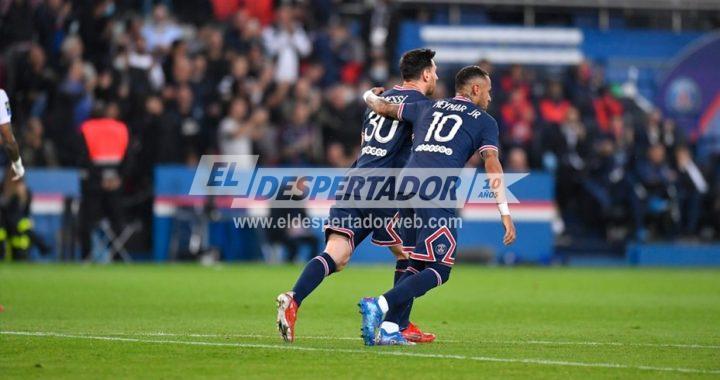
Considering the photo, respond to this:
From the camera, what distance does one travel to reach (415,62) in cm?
1112

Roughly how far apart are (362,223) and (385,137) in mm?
779

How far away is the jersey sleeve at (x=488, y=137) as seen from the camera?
34.9 ft

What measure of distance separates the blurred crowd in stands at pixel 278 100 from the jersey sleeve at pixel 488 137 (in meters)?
13.2

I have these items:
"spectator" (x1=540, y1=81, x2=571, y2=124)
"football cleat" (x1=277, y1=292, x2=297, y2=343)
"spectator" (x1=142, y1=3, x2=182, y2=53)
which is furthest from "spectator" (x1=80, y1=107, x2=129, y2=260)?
"football cleat" (x1=277, y1=292, x2=297, y2=343)

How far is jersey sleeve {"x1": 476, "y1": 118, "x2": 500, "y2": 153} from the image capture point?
10648mm

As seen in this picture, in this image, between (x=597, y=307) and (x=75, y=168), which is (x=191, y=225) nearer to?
(x=75, y=168)

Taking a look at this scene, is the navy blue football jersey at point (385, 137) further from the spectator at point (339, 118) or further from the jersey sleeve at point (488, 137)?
the spectator at point (339, 118)

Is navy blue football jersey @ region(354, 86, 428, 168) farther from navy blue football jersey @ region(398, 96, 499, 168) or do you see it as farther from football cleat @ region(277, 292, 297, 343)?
football cleat @ region(277, 292, 297, 343)

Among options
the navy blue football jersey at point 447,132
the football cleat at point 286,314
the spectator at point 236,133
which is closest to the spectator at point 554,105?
the spectator at point 236,133

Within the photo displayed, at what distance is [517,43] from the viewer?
95.8 feet

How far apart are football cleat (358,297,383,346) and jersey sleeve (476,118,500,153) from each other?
1575 millimetres

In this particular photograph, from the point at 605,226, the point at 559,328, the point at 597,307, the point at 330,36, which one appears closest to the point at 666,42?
the point at 605,226

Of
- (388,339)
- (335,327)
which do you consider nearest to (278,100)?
(335,327)

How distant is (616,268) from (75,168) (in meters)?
10.4
